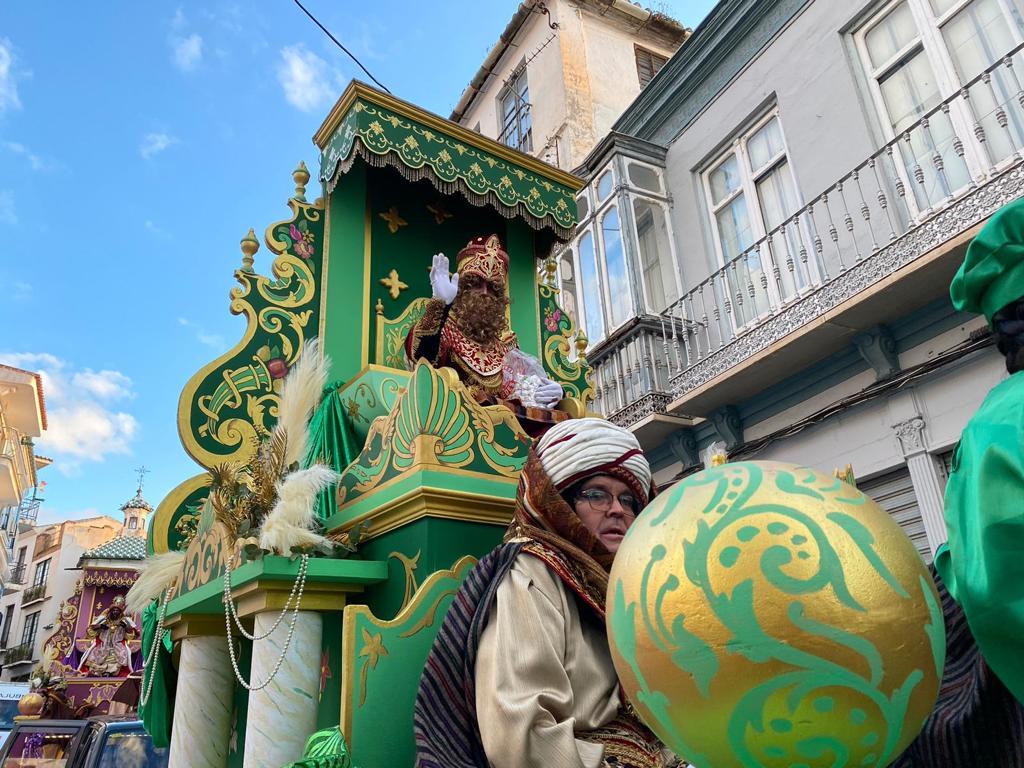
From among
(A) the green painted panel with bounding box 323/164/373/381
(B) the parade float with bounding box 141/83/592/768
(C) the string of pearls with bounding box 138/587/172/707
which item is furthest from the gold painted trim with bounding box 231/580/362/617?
(A) the green painted panel with bounding box 323/164/373/381

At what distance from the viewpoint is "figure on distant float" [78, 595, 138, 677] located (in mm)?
9852

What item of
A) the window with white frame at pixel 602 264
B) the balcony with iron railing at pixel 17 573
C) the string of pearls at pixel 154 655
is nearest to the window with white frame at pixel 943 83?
the window with white frame at pixel 602 264

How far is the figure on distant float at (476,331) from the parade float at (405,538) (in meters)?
0.06

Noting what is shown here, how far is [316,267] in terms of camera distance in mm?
3893

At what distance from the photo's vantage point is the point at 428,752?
1.72 metres

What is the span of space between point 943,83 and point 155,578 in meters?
8.06

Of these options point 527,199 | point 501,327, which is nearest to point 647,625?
point 501,327

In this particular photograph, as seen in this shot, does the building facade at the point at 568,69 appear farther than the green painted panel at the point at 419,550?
Yes

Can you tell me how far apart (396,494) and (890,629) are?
5.55 feet

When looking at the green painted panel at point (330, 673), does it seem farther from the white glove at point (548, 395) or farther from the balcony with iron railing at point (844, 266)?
the balcony with iron railing at point (844, 266)

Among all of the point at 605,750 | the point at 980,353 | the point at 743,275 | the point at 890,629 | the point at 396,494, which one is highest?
the point at 743,275

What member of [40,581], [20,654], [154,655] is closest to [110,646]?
[154,655]

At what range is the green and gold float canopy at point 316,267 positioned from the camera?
3.33 meters

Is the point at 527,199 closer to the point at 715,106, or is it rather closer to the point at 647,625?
the point at 647,625
